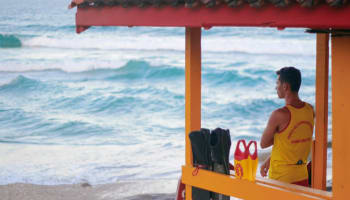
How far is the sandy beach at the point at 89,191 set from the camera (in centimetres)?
877

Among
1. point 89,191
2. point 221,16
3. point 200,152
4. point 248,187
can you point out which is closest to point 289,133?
point 248,187

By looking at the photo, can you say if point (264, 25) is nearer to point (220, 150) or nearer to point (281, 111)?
point (281, 111)

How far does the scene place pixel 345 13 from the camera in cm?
311

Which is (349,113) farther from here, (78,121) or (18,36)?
(18,36)

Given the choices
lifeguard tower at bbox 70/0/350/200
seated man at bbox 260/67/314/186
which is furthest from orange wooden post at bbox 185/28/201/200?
seated man at bbox 260/67/314/186

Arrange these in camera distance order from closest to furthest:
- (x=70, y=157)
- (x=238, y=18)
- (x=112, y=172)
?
(x=238, y=18) < (x=112, y=172) < (x=70, y=157)

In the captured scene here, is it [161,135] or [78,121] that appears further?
[78,121]

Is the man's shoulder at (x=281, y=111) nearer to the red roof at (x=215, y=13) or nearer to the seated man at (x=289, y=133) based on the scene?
the seated man at (x=289, y=133)

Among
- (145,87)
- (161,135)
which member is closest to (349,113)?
(161,135)

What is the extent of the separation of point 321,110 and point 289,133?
2.09 ft

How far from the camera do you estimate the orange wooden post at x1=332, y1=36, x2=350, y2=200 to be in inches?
144

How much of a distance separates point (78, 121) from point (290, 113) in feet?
43.5

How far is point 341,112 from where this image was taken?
374 centimetres

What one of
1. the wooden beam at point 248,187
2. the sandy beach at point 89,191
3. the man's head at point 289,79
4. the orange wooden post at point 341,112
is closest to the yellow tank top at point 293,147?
the man's head at point 289,79
